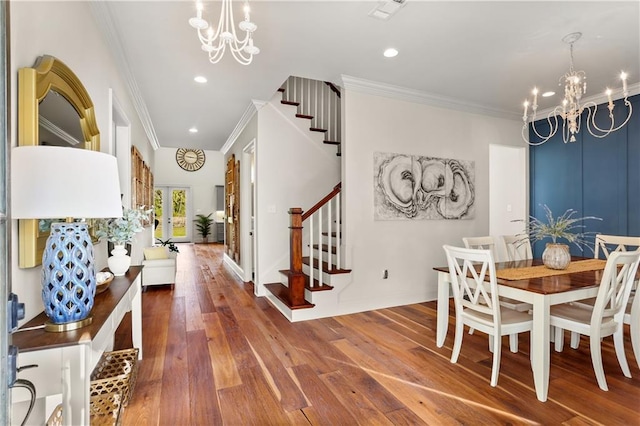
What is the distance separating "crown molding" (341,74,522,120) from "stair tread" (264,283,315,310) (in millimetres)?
2513

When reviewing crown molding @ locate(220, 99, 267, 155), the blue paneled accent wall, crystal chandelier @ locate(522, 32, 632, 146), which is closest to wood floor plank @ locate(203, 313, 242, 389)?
crown molding @ locate(220, 99, 267, 155)

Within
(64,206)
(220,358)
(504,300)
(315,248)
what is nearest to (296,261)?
(315,248)

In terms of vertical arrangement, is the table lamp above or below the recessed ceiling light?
below

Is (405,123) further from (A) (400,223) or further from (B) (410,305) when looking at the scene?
(B) (410,305)

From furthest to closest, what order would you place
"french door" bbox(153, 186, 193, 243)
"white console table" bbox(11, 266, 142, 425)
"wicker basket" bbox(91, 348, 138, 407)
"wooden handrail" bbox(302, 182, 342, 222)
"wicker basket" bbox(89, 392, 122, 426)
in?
"french door" bbox(153, 186, 193, 243), "wooden handrail" bbox(302, 182, 342, 222), "wicker basket" bbox(91, 348, 138, 407), "wicker basket" bbox(89, 392, 122, 426), "white console table" bbox(11, 266, 142, 425)

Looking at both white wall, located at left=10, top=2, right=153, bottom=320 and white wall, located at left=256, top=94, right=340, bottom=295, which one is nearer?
white wall, located at left=10, top=2, right=153, bottom=320

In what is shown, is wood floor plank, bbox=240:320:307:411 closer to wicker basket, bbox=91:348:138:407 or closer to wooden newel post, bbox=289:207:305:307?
wooden newel post, bbox=289:207:305:307

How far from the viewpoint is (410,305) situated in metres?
4.09

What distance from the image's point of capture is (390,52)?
312 centimetres

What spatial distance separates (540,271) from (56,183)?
3.16 m

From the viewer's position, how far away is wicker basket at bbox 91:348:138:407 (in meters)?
1.76

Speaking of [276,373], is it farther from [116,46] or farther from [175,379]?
[116,46]

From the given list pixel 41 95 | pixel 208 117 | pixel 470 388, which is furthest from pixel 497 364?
pixel 208 117

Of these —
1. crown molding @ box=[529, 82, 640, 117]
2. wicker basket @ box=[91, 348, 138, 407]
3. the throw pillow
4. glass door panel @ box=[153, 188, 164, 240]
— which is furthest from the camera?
glass door panel @ box=[153, 188, 164, 240]
